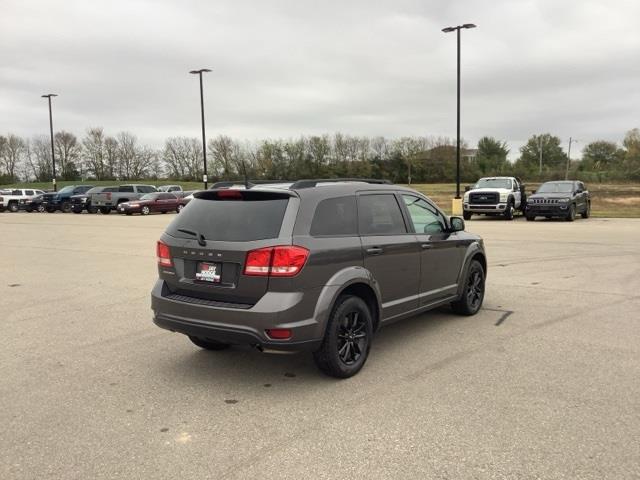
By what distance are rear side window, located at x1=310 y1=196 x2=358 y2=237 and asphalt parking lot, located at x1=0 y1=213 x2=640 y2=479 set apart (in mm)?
1238

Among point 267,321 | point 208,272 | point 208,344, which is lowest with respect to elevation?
point 208,344

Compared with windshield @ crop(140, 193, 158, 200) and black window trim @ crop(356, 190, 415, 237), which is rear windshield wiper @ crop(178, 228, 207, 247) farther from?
windshield @ crop(140, 193, 158, 200)

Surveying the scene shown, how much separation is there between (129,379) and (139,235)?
1446cm

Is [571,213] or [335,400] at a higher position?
[571,213]

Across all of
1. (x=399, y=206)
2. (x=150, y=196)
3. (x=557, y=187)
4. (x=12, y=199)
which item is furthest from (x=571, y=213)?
(x=12, y=199)

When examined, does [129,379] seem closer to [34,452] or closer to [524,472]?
[34,452]

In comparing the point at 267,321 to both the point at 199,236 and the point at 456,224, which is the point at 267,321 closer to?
the point at 199,236

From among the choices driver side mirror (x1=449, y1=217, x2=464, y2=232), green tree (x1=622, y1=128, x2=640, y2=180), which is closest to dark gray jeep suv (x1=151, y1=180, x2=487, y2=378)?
driver side mirror (x1=449, y1=217, x2=464, y2=232)

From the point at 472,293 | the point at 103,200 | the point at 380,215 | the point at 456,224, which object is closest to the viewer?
the point at 380,215

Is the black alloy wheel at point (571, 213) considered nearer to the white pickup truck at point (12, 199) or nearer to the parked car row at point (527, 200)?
the parked car row at point (527, 200)

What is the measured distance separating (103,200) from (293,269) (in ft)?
113

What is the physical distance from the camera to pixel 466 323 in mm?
6348

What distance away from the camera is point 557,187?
2453cm

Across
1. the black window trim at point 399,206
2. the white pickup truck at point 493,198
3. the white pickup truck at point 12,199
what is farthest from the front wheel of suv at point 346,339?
the white pickup truck at point 12,199
